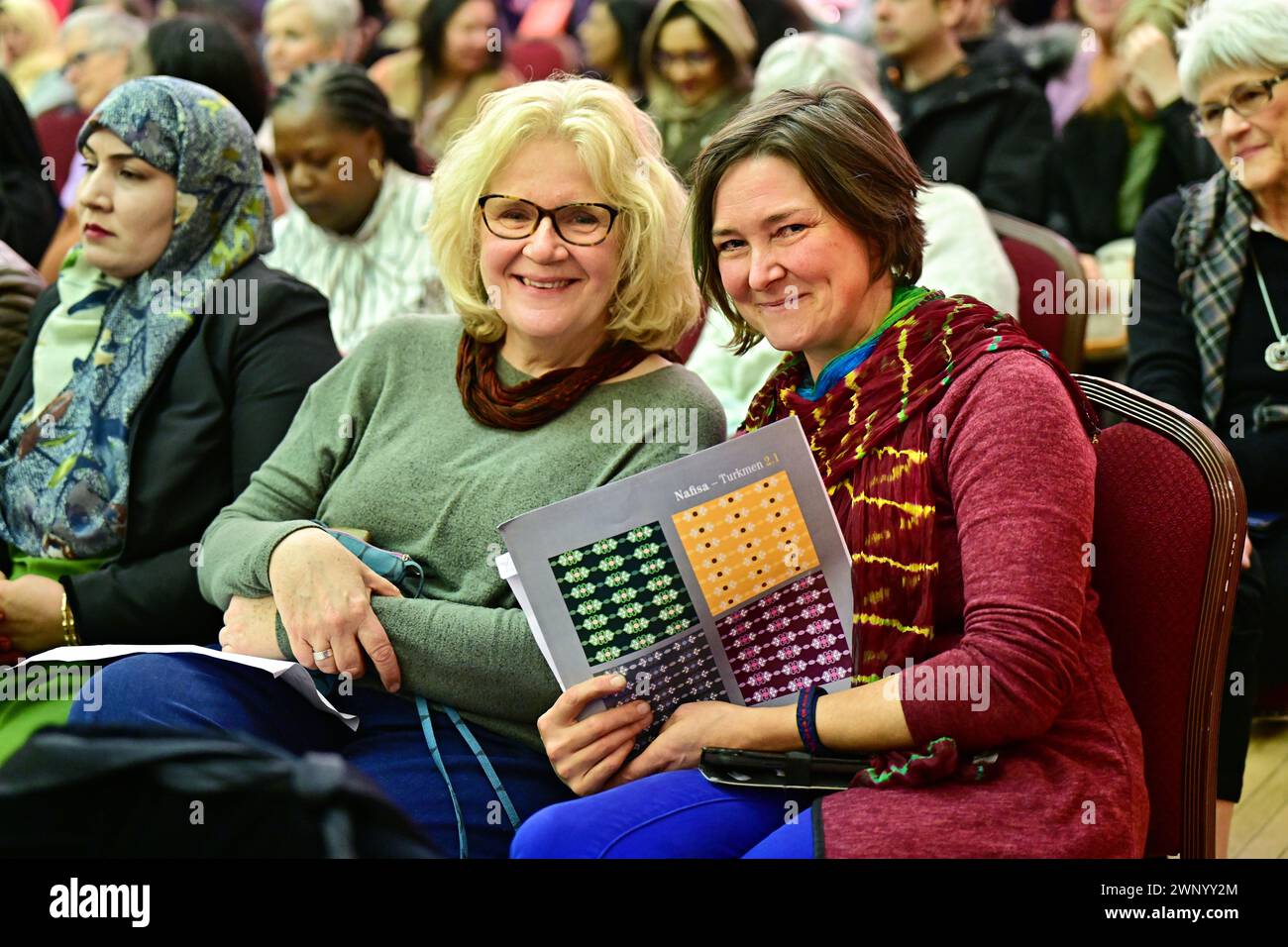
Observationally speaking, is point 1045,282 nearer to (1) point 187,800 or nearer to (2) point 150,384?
(2) point 150,384

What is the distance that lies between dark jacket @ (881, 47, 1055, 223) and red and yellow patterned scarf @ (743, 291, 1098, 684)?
7.01 feet

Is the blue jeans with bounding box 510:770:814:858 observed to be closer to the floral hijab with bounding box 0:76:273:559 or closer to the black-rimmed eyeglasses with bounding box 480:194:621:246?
the black-rimmed eyeglasses with bounding box 480:194:621:246

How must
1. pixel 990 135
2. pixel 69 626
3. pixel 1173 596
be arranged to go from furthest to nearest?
1. pixel 990 135
2. pixel 69 626
3. pixel 1173 596

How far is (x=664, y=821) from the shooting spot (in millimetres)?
1547

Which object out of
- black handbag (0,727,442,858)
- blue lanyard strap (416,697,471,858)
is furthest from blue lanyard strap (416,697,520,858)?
black handbag (0,727,442,858)

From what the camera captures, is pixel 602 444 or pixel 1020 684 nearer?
pixel 1020 684

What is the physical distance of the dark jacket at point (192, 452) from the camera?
2252 millimetres

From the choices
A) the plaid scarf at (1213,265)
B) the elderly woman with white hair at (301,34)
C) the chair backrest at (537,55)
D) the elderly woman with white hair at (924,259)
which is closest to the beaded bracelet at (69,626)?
the elderly woman with white hair at (924,259)

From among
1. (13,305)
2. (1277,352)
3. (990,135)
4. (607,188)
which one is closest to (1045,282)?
(1277,352)

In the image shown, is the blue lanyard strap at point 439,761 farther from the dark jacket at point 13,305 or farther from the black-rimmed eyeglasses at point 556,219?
the dark jacket at point 13,305

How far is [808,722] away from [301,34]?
4291mm

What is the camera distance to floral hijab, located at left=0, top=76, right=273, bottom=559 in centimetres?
230

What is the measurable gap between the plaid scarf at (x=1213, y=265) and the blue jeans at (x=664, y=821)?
4.66ft
